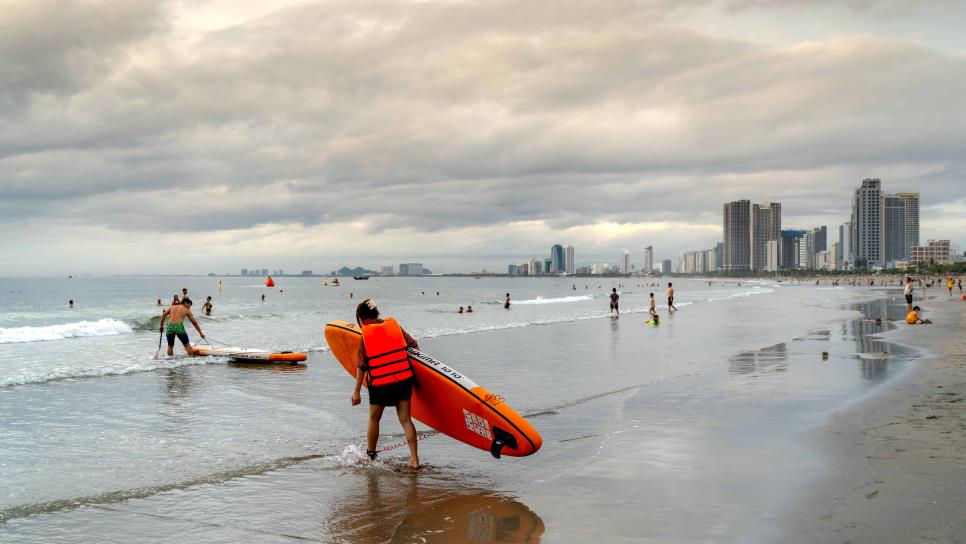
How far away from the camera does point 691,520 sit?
5.93m

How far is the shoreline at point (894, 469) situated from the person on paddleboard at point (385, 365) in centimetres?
433

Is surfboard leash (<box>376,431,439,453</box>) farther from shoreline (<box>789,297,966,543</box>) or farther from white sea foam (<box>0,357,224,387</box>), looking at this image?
white sea foam (<box>0,357,224,387</box>)

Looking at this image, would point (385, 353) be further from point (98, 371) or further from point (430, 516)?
point (98, 371)

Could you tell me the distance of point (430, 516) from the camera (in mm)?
6312

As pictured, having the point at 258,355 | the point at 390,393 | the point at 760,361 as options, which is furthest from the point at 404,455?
the point at 760,361

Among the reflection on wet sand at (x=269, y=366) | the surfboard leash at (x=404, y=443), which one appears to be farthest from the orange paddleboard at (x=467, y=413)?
the reflection on wet sand at (x=269, y=366)

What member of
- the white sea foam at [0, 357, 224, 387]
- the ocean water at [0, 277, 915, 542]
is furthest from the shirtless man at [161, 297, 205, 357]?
the ocean water at [0, 277, 915, 542]

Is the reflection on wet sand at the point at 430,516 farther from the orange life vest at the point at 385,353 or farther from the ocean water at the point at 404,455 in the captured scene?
the orange life vest at the point at 385,353

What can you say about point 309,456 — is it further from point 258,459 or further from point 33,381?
point 33,381

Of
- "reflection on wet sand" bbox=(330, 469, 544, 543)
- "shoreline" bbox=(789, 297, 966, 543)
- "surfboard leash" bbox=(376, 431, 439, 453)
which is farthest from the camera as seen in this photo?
"surfboard leash" bbox=(376, 431, 439, 453)

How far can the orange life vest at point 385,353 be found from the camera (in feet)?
25.9

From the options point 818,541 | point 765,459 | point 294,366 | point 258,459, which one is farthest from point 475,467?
point 294,366

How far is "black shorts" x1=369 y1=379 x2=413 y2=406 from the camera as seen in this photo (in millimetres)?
7961

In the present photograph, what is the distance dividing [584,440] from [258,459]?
4.43 m
